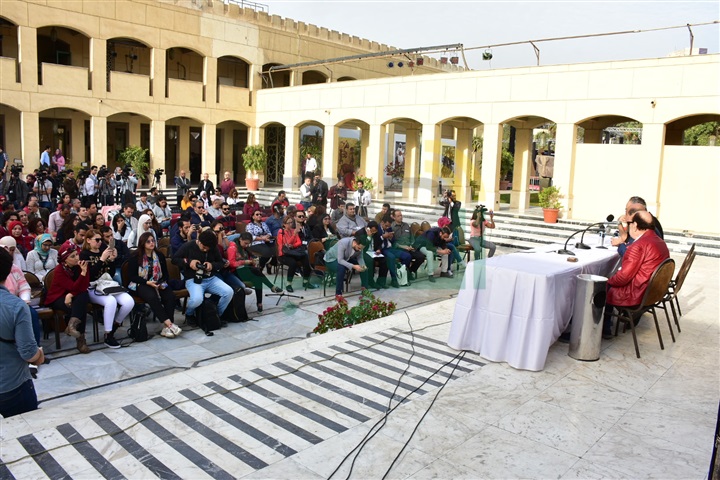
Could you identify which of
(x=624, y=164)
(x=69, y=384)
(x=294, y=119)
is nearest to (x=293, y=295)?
(x=69, y=384)

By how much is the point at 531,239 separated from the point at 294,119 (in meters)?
13.4

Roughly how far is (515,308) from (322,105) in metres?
20.8

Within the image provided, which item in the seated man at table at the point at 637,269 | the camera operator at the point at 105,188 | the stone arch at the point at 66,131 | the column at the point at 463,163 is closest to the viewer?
the seated man at table at the point at 637,269

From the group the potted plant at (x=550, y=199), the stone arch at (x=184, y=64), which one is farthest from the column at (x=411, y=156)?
the stone arch at (x=184, y=64)

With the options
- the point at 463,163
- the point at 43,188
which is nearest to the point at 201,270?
the point at 43,188

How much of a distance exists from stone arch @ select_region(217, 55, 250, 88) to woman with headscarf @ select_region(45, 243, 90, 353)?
75.3 ft

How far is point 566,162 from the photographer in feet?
61.6

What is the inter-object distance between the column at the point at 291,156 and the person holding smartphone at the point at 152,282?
1892 cm

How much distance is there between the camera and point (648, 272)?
6.33 m

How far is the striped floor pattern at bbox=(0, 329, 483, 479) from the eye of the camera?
3.95 meters

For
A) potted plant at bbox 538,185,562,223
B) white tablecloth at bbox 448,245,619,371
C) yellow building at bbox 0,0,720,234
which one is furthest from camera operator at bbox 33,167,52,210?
potted plant at bbox 538,185,562,223

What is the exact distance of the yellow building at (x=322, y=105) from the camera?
17.1 meters

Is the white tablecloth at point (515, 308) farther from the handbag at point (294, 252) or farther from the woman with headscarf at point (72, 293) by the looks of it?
the handbag at point (294, 252)

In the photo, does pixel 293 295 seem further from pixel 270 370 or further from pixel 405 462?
pixel 405 462
